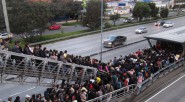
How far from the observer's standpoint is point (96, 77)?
15977mm

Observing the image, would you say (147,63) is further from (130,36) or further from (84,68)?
(130,36)

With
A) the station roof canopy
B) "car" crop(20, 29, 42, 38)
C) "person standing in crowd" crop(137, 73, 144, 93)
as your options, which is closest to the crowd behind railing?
"person standing in crowd" crop(137, 73, 144, 93)

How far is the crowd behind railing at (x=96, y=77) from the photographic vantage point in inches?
499

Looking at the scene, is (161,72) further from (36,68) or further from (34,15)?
(34,15)

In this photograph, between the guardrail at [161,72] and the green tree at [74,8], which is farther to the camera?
the green tree at [74,8]

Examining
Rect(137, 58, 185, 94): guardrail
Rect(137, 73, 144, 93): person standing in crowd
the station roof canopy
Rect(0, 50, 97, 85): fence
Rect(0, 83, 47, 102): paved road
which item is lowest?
Rect(0, 83, 47, 102): paved road

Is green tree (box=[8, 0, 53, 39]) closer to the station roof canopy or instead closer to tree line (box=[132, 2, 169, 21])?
the station roof canopy

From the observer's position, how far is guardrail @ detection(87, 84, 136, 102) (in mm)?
13659

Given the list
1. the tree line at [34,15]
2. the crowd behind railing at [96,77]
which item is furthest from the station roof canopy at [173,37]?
the tree line at [34,15]

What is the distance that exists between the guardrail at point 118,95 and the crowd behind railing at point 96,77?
22 cm

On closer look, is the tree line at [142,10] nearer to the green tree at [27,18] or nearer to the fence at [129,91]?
the green tree at [27,18]

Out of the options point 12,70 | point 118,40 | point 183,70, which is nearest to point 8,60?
point 12,70

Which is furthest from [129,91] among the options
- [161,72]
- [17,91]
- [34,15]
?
[34,15]

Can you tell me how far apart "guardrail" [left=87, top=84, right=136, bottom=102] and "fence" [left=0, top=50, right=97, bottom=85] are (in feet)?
8.13
